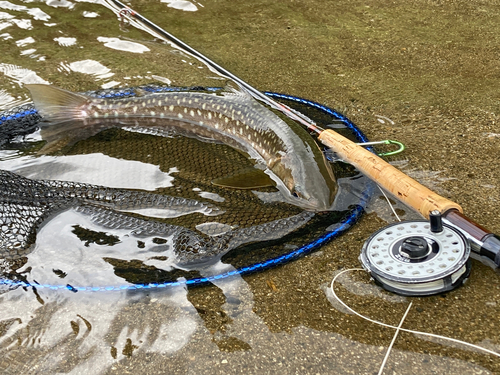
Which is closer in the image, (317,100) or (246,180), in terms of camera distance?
(246,180)

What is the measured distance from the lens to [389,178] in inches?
124

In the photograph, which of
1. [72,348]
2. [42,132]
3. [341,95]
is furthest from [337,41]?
[72,348]

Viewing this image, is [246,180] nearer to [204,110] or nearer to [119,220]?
[119,220]

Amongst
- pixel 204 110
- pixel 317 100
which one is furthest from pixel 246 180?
pixel 317 100

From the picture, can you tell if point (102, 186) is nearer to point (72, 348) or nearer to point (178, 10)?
point (72, 348)

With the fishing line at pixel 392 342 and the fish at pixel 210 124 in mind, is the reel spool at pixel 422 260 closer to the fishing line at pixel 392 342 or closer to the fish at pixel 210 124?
the fishing line at pixel 392 342

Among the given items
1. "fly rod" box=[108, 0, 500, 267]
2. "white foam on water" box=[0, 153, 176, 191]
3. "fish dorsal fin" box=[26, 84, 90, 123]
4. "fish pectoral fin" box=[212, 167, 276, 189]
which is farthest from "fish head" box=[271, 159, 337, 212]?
"fish dorsal fin" box=[26, 84, 90, 123]

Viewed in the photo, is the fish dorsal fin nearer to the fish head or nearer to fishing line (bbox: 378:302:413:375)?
the fish head

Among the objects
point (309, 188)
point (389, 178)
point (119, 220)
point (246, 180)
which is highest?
point (389, 178)

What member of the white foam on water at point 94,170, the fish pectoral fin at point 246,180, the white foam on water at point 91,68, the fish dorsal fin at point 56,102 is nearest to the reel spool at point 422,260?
the fish pectoral fin at point 246,180

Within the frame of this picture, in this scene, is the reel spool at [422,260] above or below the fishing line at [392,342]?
above

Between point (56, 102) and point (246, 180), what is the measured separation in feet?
6.43

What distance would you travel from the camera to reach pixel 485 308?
254 centimetres

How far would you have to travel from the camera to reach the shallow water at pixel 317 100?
242 centimetres
